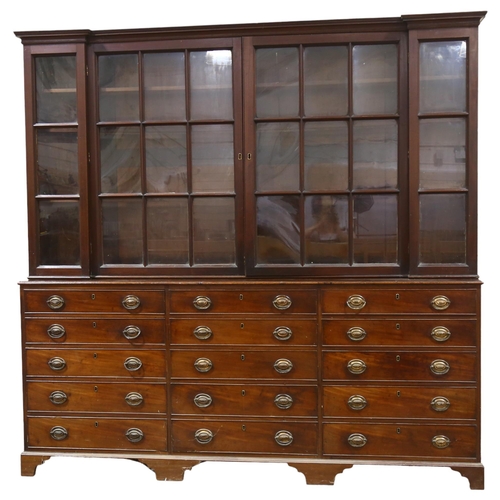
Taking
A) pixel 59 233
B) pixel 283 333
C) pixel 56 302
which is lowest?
pixel 283 333

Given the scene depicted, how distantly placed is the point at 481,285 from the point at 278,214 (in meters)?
1.25

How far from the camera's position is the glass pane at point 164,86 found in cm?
366

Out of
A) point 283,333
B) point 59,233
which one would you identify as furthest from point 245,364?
point 59,233

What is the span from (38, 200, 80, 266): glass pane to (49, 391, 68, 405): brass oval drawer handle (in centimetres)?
80

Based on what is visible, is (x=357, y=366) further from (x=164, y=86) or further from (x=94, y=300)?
(x=164, y=86)

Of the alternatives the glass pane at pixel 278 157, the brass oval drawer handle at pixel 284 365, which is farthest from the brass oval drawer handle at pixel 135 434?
the glass pane at pixel 278 157

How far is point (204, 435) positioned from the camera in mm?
3633

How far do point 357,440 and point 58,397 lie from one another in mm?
1846

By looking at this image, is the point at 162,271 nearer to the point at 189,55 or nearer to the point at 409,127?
the point at 189,55

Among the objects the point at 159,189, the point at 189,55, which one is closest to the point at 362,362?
the point at 159,189

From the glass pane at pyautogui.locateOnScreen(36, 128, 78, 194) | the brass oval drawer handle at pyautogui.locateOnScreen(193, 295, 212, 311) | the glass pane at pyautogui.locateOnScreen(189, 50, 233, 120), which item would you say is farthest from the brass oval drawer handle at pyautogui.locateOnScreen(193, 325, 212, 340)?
the glass pane at pyautogui.locateOnScreen(189, 50, 233, 120)

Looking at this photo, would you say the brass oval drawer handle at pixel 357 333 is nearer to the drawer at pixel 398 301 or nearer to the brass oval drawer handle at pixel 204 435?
the drawer at pixel 398 301

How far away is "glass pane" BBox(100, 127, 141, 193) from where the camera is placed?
3.71 meters

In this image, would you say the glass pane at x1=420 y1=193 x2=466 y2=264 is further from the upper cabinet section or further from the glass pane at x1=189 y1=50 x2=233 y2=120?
the glass pane at x1=189 y1=50 x2=233 y2=120
